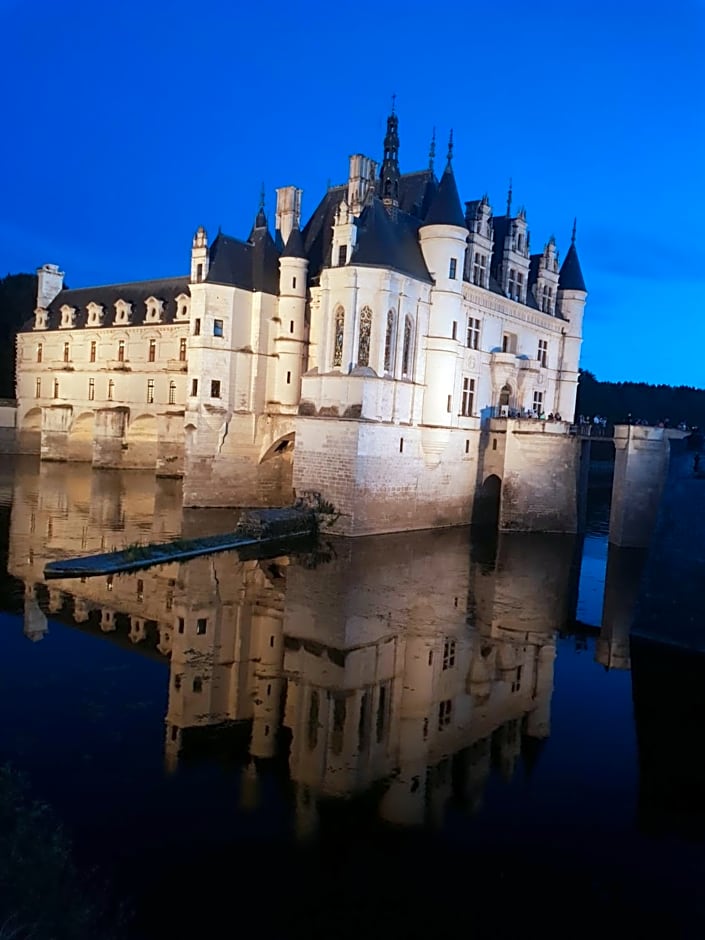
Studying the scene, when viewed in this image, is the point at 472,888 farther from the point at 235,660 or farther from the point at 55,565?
the point at 55,565

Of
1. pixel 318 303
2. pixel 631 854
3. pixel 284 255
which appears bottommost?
pixel 631 854

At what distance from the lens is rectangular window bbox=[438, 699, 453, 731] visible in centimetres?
1149

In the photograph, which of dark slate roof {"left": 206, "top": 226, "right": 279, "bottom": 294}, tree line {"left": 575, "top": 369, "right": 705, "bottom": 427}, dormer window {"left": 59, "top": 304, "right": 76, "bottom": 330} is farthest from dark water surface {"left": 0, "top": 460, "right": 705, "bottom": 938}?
tree line {"left": 575, "top": 369, "right": 705, "bottom": 427}

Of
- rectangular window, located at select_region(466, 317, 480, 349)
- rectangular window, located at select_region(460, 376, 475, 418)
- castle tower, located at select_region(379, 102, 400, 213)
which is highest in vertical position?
castle tower, located at select_region(379, 102, 400, 213)

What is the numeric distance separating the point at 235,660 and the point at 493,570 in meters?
11.3

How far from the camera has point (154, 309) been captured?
41.1m

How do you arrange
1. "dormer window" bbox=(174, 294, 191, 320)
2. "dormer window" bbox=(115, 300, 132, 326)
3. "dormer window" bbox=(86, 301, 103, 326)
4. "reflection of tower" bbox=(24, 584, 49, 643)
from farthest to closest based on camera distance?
"dormer window" bbox=(86, 301, 103, 326) < "dormer window" bbox=(115, 300, 132, 326) < "dormer window" bbox=(174, 294, 191, 320) < "reflection of tower" bbox=(24, 584, 49, 643)

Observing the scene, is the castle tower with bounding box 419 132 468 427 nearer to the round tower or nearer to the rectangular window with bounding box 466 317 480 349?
the rectangular window with bounding box 466 317 480 349

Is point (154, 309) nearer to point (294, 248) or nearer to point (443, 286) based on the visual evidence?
point (294, 248)

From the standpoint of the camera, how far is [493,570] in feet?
74.2

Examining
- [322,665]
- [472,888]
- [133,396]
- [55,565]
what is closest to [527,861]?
[472,888]

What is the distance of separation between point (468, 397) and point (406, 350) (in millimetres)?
4525

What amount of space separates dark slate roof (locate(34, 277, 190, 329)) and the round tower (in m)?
12.4

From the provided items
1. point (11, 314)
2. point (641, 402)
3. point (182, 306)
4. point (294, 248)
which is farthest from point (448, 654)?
point (641, 402)
